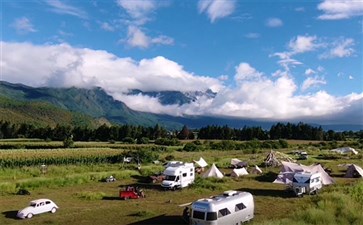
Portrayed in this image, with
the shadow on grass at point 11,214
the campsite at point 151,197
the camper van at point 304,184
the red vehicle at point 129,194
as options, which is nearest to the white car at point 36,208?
the shadow on grass at point 11,214

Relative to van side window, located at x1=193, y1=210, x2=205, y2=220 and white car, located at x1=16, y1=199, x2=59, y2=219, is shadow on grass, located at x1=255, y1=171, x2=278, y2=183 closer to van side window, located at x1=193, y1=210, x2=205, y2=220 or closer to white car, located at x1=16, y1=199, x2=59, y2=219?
white car, located at x1=16, y1=199, x2=59, y2=219

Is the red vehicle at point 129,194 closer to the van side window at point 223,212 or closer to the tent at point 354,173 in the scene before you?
the van side window at point 223,212

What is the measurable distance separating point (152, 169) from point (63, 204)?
22083 millimetres

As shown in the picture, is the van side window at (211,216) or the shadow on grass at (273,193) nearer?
the van side window at (211,216)

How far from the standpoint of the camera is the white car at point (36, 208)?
2885cm

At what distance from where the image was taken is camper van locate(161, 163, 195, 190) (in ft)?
132

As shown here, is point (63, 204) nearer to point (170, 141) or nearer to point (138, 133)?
point (170, 141)

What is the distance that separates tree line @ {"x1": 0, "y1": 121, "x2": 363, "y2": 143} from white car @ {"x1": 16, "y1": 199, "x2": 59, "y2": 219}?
327 feet

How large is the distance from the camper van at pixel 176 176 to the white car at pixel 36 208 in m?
12.2

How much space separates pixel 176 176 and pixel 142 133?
378ft

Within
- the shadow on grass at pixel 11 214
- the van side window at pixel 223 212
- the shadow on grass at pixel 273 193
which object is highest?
the van side window at pixel 223 212

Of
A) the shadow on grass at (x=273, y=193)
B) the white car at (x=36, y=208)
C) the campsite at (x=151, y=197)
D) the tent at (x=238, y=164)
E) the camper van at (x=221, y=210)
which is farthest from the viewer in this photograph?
the tent at (x=238, y=164)

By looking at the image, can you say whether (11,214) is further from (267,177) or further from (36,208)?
(267,177)

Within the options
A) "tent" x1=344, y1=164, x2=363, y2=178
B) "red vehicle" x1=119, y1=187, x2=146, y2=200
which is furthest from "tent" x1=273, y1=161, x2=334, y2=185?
"red vehicle" x1=119, y1=187, x2=146, y2=200
